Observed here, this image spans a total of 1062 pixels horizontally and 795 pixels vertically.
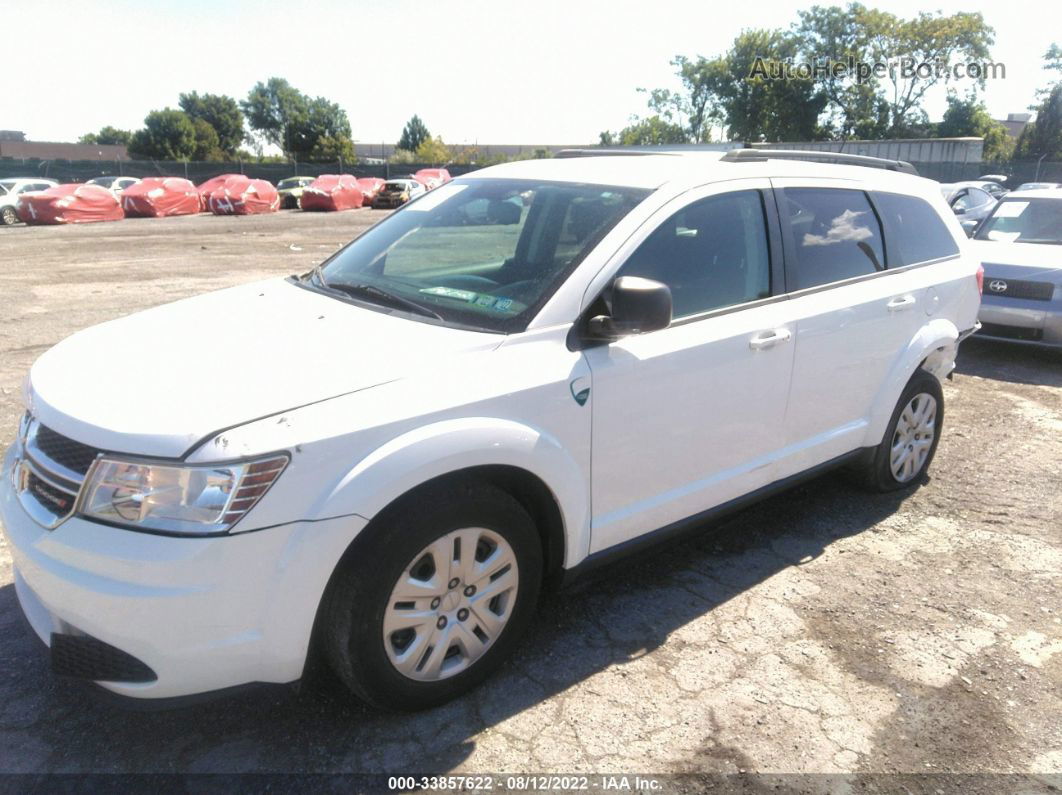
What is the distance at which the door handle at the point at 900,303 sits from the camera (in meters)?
4.25

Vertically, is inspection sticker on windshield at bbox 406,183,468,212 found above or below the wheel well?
above

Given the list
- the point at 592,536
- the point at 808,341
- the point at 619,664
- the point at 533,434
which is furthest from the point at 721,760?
the point at 808,341

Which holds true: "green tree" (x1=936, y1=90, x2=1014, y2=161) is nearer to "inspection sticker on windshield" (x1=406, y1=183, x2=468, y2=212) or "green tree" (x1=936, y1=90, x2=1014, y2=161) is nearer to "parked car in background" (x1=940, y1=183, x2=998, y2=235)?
"parked car in background" (x1=940, y1=183, x2=998, y2=235)

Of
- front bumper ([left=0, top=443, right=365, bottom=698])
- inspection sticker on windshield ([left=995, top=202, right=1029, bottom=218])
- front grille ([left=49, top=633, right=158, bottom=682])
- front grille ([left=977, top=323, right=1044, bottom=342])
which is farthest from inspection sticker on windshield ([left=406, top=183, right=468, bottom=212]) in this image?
inspection sticker on windshield ([left=995, top=202, right=1029, bottom=218])

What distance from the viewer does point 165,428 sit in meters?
2.31

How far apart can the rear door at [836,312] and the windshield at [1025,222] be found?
5895 mm

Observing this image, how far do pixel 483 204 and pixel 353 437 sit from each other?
1732 millimetres

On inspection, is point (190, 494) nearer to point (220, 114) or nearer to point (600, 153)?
point (600, 153)

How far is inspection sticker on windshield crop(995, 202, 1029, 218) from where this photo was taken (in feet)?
31.4

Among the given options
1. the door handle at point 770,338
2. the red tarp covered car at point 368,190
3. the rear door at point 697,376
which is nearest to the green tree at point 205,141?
the red tarp covered car at point 368,190

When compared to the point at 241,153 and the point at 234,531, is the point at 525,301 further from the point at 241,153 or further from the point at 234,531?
the point at 241,153

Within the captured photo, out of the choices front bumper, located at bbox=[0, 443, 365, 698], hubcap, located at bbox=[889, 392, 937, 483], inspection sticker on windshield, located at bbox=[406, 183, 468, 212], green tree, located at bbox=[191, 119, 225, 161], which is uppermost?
green tree, located at bbox=[191, 119, 225, 161]

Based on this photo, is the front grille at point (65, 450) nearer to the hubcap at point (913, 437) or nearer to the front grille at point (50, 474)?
the front grille at point (50, 474)

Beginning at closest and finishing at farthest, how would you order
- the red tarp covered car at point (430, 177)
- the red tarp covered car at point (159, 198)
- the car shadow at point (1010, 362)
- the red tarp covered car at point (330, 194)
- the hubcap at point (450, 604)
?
the hubcap at point (450, 604) → the car shadow at point (1010, 362) → the red tarp covered car at point (159, 198) → the red tarp covered car at point (330, 194) → the red tarp covered car at point (430, 177)
